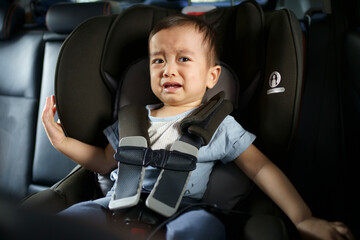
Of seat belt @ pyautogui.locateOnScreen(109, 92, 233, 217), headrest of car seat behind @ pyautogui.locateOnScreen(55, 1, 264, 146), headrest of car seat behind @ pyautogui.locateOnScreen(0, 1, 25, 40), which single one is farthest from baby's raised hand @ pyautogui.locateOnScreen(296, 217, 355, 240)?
headrest of car seat behind @ pyautogui.locateOnScreen(0, 1, 25, 40)

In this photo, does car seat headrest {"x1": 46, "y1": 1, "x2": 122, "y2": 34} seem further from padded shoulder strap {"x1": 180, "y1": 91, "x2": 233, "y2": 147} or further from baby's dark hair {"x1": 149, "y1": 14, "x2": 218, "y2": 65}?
padded shoulder strap {"x1": 180, "y1": 91, "x2": 233, "y2": 147}

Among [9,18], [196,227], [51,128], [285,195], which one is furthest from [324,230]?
[9,18]

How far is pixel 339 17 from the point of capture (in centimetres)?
126

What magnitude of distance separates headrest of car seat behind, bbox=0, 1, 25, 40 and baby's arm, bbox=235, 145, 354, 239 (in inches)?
65.2

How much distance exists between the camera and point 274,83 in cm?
101

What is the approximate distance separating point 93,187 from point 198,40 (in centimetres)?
60

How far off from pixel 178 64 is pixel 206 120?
0.21 m

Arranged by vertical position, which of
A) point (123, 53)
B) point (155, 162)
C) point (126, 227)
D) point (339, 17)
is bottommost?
point (126, 227)

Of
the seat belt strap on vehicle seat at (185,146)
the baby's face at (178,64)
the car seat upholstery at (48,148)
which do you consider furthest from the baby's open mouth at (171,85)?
the car seat upholstery at (48,148)

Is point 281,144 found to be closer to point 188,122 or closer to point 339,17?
point 188,122

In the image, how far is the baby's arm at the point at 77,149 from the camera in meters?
1.09

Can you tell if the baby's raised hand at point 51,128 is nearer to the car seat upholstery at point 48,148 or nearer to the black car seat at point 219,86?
the black car seat at point 219,86

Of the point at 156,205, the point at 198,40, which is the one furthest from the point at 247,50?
the point at 156,205

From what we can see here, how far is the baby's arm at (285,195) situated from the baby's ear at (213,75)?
263 mm
